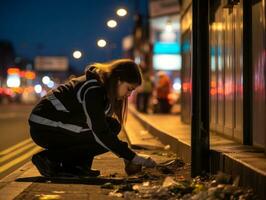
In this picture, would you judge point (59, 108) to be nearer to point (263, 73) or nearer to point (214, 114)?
point (263, 73)

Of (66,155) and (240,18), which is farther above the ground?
(240,18)

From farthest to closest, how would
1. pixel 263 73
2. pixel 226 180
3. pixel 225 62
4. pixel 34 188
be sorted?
pixel 225 62, pixel 263 73, pixel 34 188, pixel 226 180

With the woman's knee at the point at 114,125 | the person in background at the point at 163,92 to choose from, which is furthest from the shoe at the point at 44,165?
the person in background at the point at 163,92

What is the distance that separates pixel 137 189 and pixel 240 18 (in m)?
3.82

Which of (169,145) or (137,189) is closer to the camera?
(137,189)

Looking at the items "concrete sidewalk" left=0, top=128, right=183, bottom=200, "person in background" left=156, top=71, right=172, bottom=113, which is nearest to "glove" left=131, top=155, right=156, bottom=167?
"concrete sidewalk" left=0, top=128, right=183, bottom=200

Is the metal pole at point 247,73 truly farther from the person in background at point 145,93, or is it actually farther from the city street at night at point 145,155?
the person in background at point 145,93

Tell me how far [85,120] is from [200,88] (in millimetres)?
1368

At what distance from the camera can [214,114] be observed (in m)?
11.6

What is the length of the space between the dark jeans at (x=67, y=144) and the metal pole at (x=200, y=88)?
0.99m

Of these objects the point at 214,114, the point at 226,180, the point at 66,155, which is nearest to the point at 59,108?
the point at 66,155

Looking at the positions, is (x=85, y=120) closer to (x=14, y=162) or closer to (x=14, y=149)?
(x=14, y=162)

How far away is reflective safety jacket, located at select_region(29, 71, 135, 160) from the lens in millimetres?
6758

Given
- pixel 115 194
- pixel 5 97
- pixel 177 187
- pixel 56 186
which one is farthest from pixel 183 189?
pixel 5 97
